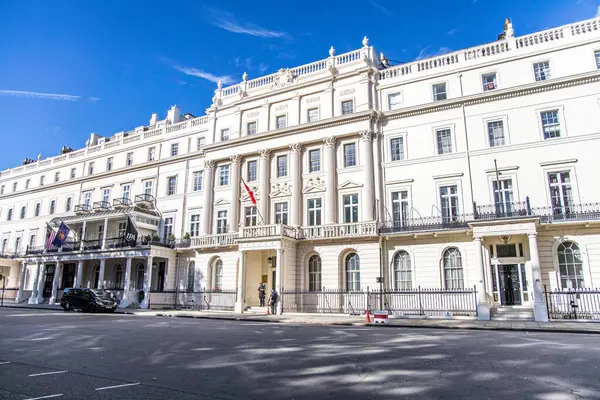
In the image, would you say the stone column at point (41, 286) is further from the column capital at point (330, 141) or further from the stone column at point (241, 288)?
the column capital at point (330, 141)

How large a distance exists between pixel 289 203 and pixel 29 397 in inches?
987

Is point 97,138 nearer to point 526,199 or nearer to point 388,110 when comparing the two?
point 388,110

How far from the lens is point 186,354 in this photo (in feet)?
31.4

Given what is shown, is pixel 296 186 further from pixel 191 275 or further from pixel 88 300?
pixel 88 300

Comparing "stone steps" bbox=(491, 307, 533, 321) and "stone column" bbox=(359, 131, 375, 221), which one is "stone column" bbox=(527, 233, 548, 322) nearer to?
"stone steps" bbox=(491, 307, 533, 321)

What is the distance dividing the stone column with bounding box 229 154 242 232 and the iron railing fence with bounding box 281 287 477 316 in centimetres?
804

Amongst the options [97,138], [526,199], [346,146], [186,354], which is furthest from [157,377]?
[97,138]

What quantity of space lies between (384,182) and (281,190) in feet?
25.3

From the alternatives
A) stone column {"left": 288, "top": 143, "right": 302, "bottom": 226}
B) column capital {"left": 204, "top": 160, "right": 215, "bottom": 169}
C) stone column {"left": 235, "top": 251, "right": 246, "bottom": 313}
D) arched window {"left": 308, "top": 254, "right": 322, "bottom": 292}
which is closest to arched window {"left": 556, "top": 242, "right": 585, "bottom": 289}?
arched window {"left": 308, "top": 254, "right": 322, "bottom": 292}

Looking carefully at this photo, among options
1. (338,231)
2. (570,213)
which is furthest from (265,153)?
(570,213)

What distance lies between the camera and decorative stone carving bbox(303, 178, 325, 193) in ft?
96.3

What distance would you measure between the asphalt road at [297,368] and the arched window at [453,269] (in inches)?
477

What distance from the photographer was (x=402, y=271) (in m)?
25.9

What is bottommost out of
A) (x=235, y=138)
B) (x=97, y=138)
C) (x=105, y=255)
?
(x=105, y=255)
